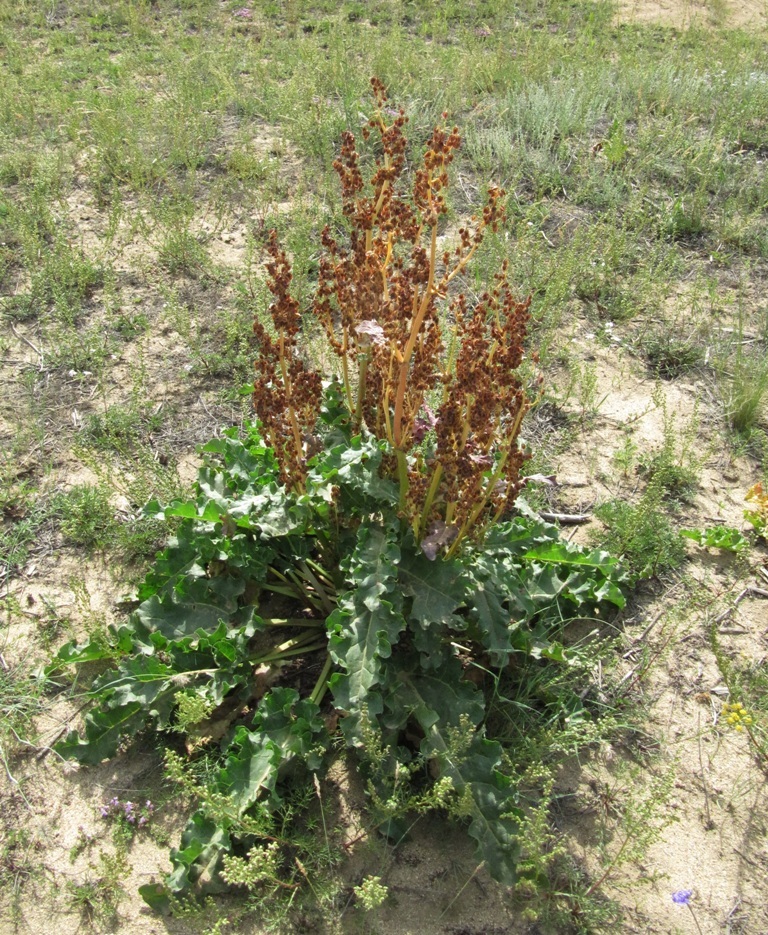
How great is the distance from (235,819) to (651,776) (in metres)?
1.53

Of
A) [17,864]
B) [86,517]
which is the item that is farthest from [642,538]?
[17,864]

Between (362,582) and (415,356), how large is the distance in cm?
77

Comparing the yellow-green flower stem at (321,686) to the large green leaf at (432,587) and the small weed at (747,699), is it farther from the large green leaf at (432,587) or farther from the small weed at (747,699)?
the small weed at (747,699)

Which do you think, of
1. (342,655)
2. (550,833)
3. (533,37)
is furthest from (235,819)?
(533,37)

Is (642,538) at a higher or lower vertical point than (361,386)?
lower

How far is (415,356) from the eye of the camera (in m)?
2.73

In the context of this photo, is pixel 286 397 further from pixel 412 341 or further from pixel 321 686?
pixel 321 686

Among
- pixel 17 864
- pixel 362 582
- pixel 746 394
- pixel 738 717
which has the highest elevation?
pixel 362 582

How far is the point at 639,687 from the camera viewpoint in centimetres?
330

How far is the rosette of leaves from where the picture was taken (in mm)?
2615

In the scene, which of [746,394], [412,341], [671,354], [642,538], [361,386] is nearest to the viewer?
[412,341]

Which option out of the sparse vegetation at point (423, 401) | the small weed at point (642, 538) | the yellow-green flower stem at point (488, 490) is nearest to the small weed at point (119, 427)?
the sparse vegetation at point (423, 401)

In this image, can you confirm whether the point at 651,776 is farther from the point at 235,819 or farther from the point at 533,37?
the point at 533,37

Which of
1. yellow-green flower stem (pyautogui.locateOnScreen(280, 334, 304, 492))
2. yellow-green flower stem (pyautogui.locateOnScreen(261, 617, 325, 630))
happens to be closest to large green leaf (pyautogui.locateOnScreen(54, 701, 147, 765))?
yellow-green flower stem (pyautogui.locateOnScreen(261, 617, 325, 630))
